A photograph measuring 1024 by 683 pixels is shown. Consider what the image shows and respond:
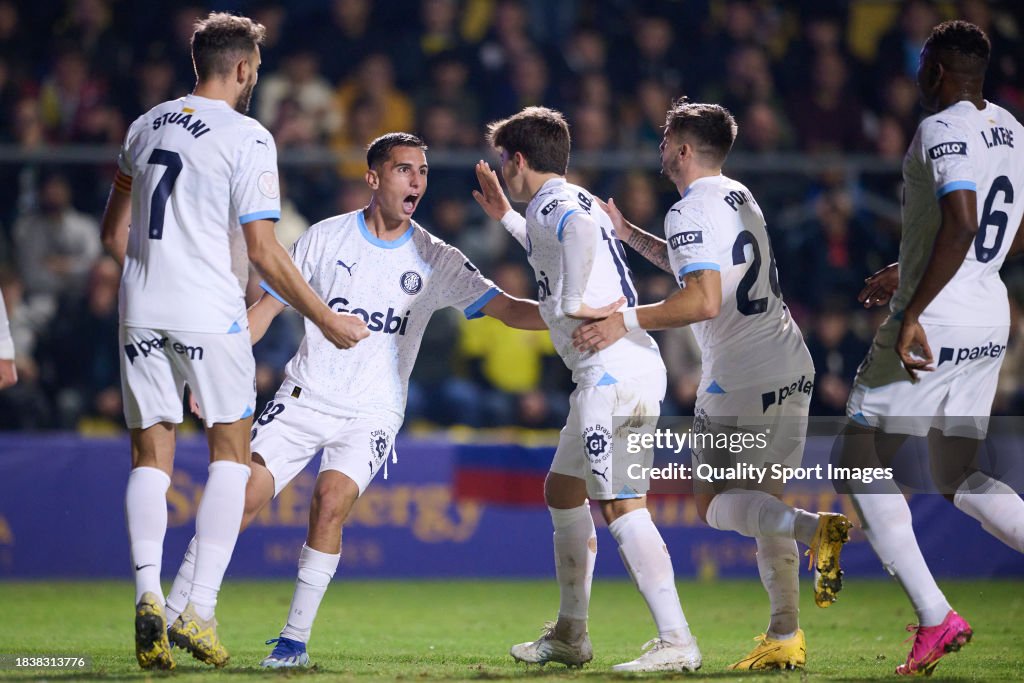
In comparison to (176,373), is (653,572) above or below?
below

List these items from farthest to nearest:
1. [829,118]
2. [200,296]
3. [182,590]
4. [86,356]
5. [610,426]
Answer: [829,118] → [86,356] → [610,426] → [182,590] → [200,296]

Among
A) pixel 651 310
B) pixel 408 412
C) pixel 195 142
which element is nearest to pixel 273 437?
pixel 195 142

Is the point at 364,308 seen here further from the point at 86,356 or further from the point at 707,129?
the point at 86,356

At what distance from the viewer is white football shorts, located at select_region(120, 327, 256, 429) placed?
5301 millimetres

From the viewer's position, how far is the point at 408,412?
11.0 meters

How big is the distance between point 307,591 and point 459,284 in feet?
5.95

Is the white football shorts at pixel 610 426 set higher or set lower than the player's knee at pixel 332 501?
higher

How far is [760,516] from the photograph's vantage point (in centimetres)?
557

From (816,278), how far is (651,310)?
6.37 meters

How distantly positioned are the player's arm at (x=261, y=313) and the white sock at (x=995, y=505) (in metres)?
3.38

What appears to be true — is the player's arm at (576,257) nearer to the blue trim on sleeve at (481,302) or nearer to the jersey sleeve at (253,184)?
the blue trim on sleeve at (481,302)

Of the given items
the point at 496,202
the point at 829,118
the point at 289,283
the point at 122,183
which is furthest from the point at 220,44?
the point at 829,118

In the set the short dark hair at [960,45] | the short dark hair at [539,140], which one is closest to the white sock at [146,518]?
the short dark hair at [539,140]

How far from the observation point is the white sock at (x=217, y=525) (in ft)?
17.2
